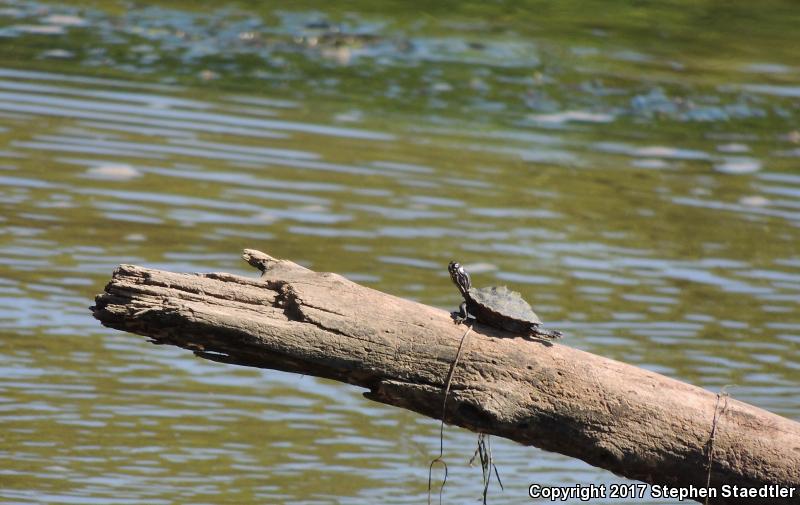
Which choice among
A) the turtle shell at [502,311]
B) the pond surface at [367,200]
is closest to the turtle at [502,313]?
the turtle shell at [502,311]

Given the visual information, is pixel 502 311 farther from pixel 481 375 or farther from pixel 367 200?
pixel 367 200

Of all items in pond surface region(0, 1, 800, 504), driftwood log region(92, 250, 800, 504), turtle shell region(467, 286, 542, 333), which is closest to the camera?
driftwood log region(92, 250, 800, 504)

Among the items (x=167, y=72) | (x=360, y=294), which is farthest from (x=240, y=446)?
(x=167, y=72)

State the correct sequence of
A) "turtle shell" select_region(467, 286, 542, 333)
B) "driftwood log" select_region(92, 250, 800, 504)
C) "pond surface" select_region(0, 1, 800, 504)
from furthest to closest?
1. "pond surface" select_region(0, 1, 800, 504)
2. "turtle shell" select_region(467, 286, 542, 333)
3. "driftwood log" select_region(92, 250, 800, 504)

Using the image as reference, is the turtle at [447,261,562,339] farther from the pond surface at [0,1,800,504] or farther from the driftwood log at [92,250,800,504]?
the pond surface at [0,1,800,504]

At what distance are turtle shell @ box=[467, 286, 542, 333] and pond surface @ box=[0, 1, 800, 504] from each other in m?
0.85

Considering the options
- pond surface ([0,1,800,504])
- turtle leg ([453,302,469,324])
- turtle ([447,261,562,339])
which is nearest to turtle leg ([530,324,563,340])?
turtle ([447,261,562,339])

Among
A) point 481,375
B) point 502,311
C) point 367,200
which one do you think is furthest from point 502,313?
point 367,200

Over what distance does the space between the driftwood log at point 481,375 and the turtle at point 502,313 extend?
0.09 feet

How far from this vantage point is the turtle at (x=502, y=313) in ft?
9.21

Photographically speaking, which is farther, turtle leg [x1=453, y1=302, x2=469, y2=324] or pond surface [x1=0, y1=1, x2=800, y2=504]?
pond surface [x1=0, y1=1, x2=800, y2=504]

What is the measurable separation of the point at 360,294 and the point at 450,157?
14.1ft

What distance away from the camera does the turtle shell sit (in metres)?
2.81

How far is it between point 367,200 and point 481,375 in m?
3.47
